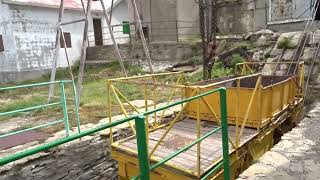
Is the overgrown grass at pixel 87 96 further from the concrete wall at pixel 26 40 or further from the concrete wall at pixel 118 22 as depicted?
the concrete wall at pixel 118 22

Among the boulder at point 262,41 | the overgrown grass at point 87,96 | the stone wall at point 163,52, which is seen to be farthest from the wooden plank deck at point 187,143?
the stone wall at point 163,52

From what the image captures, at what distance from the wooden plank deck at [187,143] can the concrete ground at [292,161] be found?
68cm

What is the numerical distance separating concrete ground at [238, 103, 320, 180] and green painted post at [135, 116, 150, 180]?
1540 mm

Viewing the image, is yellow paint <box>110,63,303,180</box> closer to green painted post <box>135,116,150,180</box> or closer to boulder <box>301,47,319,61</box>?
green painted post <box>135,116,150,180</box>

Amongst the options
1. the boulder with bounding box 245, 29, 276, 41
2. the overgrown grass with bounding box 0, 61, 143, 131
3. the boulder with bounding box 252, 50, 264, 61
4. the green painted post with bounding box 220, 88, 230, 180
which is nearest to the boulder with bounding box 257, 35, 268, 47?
the boulder with bounding box 245, 29, 276, 41

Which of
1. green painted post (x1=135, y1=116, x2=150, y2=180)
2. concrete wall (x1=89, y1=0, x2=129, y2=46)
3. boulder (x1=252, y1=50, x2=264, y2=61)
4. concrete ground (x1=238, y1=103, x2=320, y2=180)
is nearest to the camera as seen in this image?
green painted post (x1=135, y1=116, x2=150, y2=180)

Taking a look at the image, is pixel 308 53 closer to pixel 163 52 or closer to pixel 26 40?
pixel 163 52

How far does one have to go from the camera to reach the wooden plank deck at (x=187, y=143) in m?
4.18

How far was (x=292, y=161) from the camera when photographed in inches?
145

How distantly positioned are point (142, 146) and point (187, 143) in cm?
278

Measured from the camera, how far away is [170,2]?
16859mm

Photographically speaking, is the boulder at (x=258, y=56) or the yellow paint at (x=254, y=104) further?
the boulder at (x=258, y=56)

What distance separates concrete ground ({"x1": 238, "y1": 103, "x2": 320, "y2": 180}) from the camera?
11.0 feet

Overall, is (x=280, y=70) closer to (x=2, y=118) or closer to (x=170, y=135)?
(x=170, y=135)
